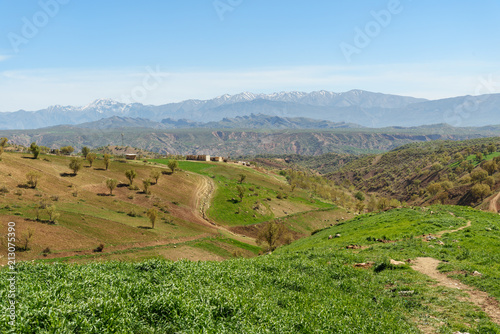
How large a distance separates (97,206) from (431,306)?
7942 centimetres

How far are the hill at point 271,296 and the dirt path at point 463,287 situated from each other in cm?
11

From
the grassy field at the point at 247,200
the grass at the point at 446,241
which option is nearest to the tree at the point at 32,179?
the grassy field at the point at 247,200

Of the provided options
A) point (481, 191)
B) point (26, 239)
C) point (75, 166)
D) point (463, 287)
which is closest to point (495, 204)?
point (481, 191)

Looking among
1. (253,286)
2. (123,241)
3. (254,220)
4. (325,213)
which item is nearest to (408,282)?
(253,286)

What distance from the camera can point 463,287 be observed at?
21250 mm

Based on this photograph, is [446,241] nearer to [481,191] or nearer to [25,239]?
[25,239]

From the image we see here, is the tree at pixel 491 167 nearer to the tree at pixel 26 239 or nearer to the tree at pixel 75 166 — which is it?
the tree at pixel 26 239

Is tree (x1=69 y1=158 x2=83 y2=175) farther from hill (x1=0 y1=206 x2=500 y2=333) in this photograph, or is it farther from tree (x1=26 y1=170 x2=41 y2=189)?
hill (x1=0 y1=206 x2=500 y2=333)

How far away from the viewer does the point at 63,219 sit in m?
61.7

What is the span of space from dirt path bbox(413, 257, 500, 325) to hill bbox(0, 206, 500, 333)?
0.11 meters

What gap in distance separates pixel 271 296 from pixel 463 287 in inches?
572

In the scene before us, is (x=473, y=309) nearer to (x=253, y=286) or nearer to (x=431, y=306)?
(x=431, y=306)

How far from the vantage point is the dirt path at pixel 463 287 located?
17484mm

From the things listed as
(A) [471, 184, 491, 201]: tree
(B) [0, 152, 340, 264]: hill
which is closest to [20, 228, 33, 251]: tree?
(B) [0, 152, 340, 264]: hill
